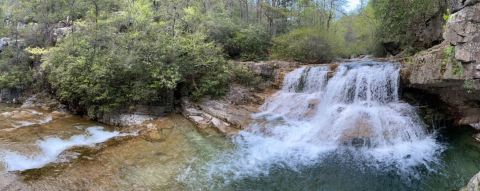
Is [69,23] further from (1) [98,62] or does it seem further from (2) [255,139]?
(2) [255,139]

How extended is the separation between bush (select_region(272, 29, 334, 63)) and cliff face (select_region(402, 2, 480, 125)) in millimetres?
5848

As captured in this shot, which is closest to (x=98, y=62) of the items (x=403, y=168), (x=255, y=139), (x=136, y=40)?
(x=136, y=40)

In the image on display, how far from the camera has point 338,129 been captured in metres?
8.41

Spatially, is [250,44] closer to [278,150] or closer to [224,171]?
[278,150]

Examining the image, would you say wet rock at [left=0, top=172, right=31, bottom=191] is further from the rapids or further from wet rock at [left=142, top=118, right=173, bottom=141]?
wet rock at [left=142, top=118, right=173, bottom=141]

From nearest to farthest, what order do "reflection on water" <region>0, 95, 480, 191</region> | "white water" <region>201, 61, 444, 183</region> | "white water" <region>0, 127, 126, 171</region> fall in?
1. "reflection on water" <region>0, 95, 480, 191</region>
2. "white water" <region>0, 127, 126, 171</region>
3. "white water" <region>201, 61, 444, 183</region>

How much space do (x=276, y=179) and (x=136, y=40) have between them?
8514mm

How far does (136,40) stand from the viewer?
1059cm

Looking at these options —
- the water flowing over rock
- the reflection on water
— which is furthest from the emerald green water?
the water flowing over rock

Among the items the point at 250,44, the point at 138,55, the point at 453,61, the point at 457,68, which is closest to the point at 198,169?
the point at 138,55

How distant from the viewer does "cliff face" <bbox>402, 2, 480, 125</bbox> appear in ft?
19.2

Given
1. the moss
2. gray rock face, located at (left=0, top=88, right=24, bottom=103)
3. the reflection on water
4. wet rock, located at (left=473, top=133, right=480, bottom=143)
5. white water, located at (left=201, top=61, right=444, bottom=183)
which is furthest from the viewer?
gray rock face, located at (left=0, top=88, right=24, bottom=103)

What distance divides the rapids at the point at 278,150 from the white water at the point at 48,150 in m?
0.02

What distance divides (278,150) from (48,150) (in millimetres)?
6863
